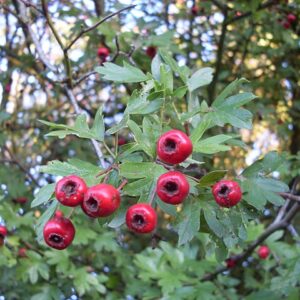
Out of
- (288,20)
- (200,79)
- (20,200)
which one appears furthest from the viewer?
(288,20)

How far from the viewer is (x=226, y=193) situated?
4.58ft

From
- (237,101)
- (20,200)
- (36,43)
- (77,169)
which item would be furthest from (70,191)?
(20,200)

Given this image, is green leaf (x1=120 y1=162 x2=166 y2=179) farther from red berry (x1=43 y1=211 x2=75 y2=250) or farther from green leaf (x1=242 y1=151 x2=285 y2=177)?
green leaf (x1=242 y1=151 x2=285 y2=177)

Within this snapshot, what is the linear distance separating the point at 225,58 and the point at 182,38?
0.46m

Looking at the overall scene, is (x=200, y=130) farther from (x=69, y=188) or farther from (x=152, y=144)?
(x=69, y=188)

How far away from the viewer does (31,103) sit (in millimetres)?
4227

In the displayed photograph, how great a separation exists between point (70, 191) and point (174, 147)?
0.25 meters

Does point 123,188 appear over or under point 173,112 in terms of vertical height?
under

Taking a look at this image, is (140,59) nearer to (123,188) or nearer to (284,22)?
(284,22)

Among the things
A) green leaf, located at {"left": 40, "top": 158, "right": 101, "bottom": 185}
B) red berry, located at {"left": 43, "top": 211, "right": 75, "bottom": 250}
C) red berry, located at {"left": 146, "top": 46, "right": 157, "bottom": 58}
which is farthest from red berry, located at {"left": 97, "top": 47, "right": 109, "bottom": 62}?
red berry, located at {"left": 43, "top": 211, "right": 75, "bottom": 250}

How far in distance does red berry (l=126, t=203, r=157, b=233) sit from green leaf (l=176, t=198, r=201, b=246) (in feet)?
0.49

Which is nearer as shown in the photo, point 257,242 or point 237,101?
point 237,101

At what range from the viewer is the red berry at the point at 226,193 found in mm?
1394

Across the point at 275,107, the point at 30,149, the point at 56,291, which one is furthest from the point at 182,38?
the point at 56,291
